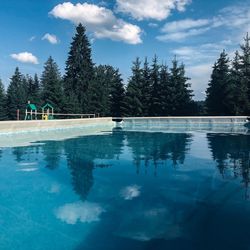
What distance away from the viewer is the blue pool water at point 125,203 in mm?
3139

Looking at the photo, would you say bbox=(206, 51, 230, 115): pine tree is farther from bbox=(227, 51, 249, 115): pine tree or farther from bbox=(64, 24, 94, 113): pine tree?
bbox=(64, 24, 94, 113): pine tree

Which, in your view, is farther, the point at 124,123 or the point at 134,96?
the point at 134,96

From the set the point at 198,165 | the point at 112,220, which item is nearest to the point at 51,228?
the point at 112,220

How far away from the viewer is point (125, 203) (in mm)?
4289

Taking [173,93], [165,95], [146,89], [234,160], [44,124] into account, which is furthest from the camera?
[146,89]

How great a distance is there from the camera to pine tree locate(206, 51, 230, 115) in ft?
84.4

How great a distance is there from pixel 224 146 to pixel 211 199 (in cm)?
593

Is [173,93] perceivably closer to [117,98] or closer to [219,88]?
[219,88]

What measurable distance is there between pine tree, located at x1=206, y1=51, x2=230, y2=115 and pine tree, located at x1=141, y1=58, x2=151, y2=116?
5250mm

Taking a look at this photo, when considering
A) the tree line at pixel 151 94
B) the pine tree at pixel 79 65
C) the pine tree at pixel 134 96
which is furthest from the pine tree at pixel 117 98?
the pine tree at pixel 79 65

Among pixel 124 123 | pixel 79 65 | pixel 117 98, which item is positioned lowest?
pixel 124 123

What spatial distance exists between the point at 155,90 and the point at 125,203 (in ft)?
77.3

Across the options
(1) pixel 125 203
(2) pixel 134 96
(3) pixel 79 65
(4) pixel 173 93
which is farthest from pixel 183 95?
(1) pixel 125 203

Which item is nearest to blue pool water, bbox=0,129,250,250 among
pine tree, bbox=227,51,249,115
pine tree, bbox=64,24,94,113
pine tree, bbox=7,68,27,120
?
pine tree, bbox=227,51,249,115
